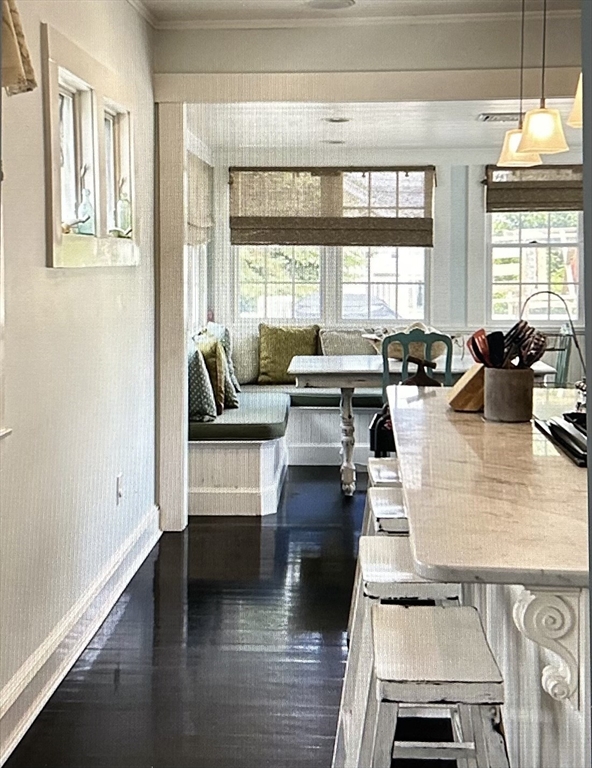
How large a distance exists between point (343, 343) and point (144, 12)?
3.18 meters

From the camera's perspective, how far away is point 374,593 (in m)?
2.09

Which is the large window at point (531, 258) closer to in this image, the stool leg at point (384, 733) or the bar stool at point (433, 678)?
the bar stool at point (433, 678)

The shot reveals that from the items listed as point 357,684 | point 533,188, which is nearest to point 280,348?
point 533,188

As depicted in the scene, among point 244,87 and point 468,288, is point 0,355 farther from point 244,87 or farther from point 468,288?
point 468,288

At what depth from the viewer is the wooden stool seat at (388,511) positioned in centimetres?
255

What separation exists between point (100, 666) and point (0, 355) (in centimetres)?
121

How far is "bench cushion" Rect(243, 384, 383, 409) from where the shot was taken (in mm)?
6164

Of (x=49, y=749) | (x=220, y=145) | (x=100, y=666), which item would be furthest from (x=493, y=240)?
(x=49, y=749)

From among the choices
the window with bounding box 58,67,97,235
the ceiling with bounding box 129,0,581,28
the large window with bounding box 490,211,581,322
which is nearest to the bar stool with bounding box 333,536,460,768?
the window with bounding box 58,67,97,235

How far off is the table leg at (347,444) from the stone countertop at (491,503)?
2838 mm

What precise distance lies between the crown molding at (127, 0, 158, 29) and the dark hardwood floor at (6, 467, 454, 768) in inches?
93.8

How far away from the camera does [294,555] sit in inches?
167

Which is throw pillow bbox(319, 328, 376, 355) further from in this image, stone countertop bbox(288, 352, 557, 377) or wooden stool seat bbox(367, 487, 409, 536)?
wooden stool seat bbox(367, 487, 409, 536)

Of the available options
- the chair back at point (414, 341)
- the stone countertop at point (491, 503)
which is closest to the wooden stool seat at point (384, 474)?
the stone countertop at point (491, 503)
